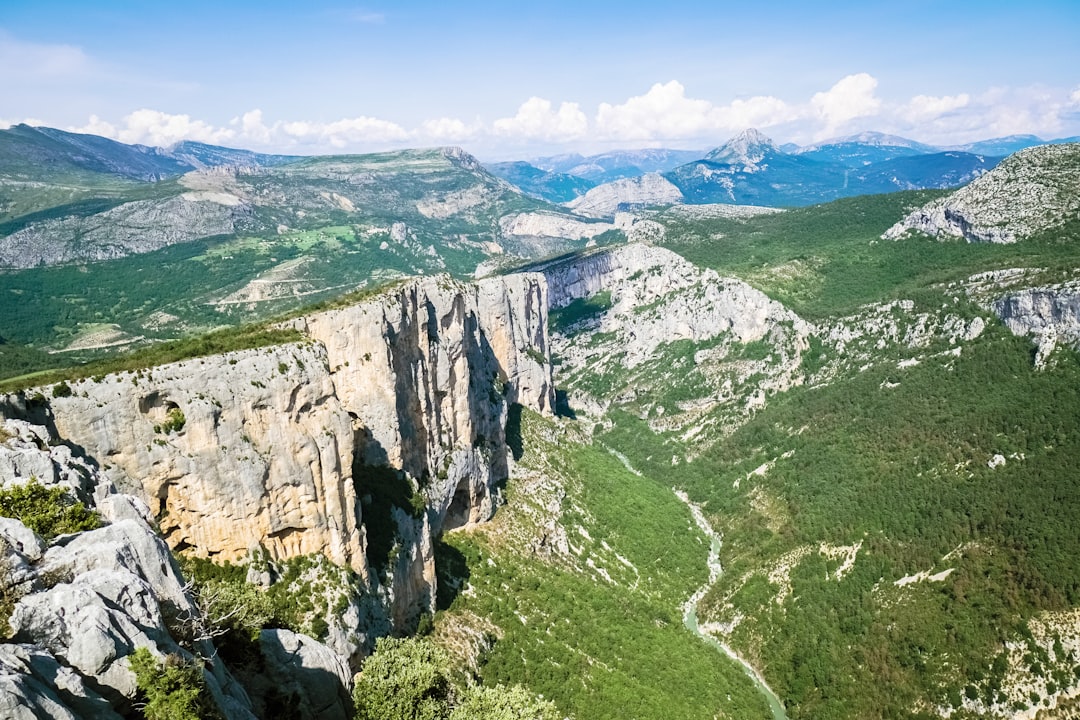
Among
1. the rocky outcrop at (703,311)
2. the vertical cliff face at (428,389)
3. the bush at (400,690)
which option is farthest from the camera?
the rocky outcrop at (703,311)

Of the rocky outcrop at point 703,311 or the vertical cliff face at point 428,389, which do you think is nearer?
the vertical cliff face at point 428,389

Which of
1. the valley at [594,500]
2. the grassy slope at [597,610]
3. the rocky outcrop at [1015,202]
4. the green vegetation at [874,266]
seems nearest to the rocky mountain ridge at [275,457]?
the valley at [594,500]

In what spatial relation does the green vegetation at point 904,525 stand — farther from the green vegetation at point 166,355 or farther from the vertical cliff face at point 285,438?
the green vegetation at point 166,355

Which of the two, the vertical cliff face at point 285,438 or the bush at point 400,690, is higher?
the vertical cliff face at point 285,438

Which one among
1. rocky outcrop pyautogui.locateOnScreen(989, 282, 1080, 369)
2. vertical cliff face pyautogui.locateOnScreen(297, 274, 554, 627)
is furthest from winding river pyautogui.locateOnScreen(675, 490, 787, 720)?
rocky outcrop pyautogui.locateOnScreen(989, 282, 1080, 369)

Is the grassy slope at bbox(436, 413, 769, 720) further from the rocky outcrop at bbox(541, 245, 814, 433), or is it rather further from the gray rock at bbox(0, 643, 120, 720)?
the rocky outcrop at bbox(541, 245, 814, 433)

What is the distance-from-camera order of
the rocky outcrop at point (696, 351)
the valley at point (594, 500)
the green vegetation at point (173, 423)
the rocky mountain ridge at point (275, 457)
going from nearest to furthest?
the valley at point (594, 500) → the rocky mountain ridge at point (275, 457) → the green vegetation at point (173, 423) → the rocky outcrop at point (696, 351)
